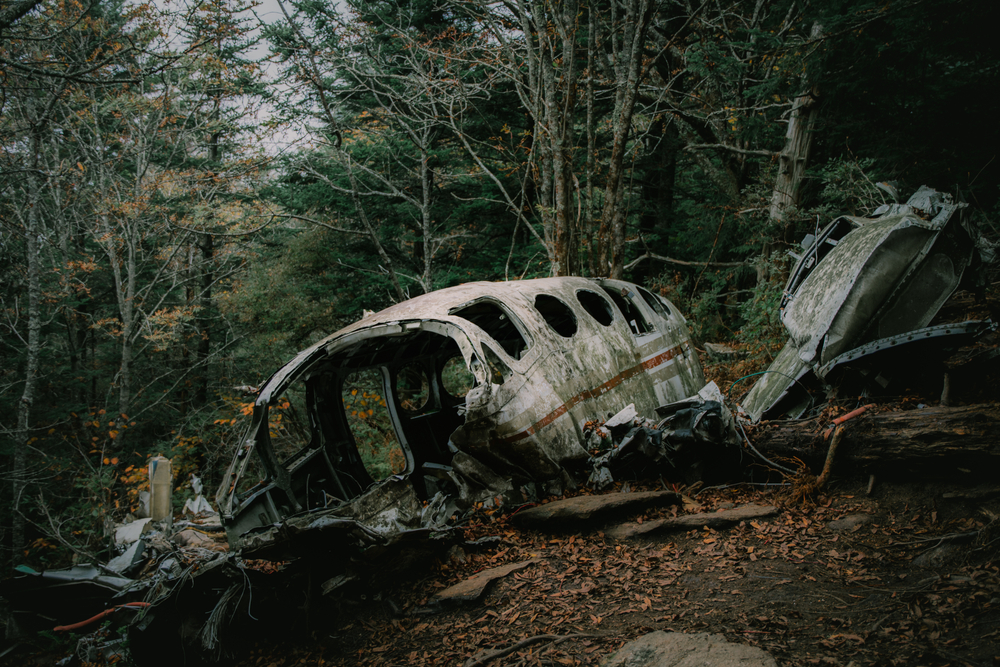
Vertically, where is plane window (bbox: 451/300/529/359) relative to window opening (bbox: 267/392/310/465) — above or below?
above

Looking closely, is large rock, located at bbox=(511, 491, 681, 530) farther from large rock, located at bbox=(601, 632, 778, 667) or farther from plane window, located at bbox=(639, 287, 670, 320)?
plane window, located at bbox=(639, 287, 670, 320)

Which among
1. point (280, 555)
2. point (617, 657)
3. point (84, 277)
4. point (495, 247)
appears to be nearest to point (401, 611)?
point (280, 555)

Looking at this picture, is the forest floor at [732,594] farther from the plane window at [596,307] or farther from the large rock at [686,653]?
the plane window at [596,307]

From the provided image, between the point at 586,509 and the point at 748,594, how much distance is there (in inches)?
61.8

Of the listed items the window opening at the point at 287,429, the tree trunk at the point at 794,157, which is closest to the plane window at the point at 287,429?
the window opening at the point at 287,429

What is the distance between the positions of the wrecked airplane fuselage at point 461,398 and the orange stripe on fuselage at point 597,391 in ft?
0.05

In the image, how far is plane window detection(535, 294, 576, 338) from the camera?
266 inches

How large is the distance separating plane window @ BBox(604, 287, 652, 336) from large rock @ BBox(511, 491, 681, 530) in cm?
271

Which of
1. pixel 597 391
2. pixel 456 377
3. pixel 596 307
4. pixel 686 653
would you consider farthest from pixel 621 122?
pixel 686 653

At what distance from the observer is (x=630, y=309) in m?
8.27

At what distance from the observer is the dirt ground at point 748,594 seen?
3.20 m

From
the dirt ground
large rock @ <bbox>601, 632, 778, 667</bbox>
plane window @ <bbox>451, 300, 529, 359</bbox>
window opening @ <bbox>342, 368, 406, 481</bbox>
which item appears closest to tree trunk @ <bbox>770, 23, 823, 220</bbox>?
plane window @ <bbox>451, 300, 529, 359</bbox>

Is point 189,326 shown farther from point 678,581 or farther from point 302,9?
point 678,581

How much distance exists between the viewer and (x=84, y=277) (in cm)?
1714
